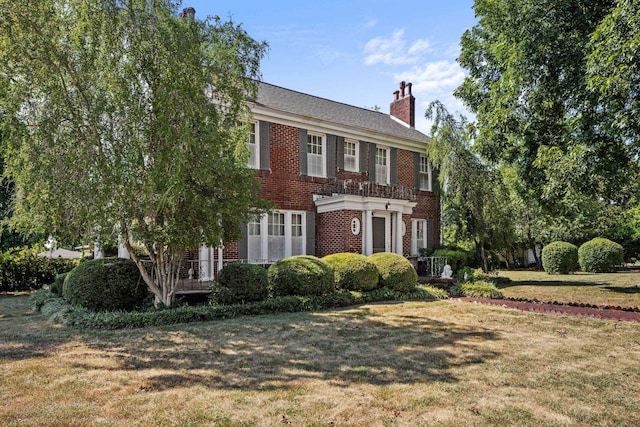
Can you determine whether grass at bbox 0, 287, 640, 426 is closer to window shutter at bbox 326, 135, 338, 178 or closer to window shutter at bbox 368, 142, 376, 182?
window shutter at bbox 326, 135, 338, 178

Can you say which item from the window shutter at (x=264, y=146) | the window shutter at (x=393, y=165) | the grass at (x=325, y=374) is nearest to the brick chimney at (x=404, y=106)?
the window shutter at (x=393, y=165)

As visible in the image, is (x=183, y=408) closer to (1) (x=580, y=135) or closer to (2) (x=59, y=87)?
(2) (x=59, y=87)

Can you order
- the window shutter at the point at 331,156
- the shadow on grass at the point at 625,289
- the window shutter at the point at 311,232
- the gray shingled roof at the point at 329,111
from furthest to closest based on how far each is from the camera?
the window shutter at the point at 331,156
the gray shingled roof at the point at 329,111
the window shutter at the point at 311,232
the shadow on grass at the point at 625,289

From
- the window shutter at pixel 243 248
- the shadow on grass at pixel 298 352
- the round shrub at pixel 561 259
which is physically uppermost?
the window shutter at pixel 243 248

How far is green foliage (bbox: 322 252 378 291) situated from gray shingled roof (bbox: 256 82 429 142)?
5.67m

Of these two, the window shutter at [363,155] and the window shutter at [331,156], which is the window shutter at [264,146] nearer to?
the window shutter at [331,156]

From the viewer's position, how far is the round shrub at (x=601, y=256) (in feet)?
68.2

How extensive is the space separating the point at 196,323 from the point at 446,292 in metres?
7.93

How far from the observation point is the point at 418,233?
18328mm

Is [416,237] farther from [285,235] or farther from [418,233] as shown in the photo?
[285,235]

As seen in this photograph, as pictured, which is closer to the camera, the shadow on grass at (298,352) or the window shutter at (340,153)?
the shadow on grass at (298,352)

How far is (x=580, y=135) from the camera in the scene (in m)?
9.98

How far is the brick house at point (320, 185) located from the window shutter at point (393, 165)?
0.14 ft

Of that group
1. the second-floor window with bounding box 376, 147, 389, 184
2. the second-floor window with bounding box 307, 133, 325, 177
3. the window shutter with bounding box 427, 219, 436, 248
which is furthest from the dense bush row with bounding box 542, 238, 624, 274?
the second-floor window with bounding box 307, 133, 325, 177
